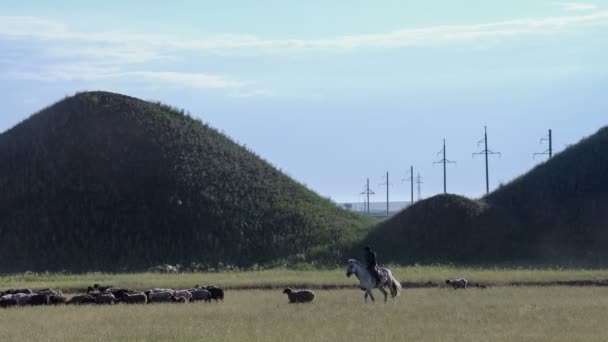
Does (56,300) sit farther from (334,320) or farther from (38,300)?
(334,320)

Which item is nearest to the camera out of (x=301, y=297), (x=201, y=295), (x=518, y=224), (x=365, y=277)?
(x=365, y=277)

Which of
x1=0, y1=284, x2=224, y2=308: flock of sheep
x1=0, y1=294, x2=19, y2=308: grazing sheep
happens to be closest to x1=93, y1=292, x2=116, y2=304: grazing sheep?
x1=0, y1=284, x2=224, y2=308: flock of sheep

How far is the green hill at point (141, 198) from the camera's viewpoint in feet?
253

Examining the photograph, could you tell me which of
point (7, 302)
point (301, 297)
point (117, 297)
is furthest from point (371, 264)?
point (7, 302)

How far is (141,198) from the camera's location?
8350cm

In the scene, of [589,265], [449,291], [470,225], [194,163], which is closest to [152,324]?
[449,291]

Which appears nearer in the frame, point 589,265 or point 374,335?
point 374,335

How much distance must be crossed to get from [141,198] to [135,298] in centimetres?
4172

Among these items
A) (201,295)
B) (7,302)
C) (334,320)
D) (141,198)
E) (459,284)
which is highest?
(141,198)

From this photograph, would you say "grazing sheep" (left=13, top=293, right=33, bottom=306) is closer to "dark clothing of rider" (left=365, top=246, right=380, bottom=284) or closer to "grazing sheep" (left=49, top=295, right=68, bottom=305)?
"grazing sheep" (left=49, top=295, right=68, bottom=305)

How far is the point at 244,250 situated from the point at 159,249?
6.28 meters

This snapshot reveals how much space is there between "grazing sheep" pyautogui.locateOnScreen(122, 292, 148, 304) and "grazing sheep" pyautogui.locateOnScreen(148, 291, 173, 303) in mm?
244

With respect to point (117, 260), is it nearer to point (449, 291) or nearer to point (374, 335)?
point (449, 291)

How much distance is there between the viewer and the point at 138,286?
2066 inches
